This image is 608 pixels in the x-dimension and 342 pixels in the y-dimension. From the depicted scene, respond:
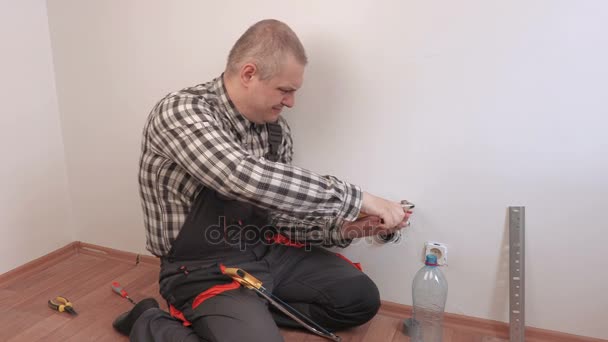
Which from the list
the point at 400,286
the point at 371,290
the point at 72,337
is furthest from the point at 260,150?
the point at 72,337

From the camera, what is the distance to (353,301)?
137 centimetres

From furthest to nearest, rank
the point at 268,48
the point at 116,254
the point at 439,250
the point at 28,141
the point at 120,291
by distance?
the point at 116,254 < the point at 28,141 < the point at 120,291 < the point at 439,250 < the point at 268,48

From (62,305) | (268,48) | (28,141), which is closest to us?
(268,48)

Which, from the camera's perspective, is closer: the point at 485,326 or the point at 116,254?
the point at 485,326

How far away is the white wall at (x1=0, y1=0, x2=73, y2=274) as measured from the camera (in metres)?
1.68

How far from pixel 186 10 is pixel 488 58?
3.30 feet

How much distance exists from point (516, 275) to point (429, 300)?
284 millimetres

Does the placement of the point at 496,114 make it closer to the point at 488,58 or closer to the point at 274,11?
the point at 488,58

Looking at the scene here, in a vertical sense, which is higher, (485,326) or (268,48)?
(268,48)

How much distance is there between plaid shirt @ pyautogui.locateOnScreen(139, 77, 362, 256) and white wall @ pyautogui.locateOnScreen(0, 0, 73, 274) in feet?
2.63

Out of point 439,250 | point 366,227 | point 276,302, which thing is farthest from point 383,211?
point 276,302

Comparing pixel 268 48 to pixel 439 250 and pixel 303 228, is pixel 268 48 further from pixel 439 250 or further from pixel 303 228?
pixel 439 250

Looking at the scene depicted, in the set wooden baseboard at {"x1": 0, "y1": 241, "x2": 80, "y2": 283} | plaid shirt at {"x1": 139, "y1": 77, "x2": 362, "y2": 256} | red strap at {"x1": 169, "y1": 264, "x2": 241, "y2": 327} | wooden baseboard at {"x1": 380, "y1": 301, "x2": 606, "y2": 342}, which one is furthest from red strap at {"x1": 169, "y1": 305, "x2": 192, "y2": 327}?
wooden baseboard at {"x1": 0, "y1": 241, "x2": 80, "y2": 283}

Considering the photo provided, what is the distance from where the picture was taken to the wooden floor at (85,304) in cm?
141
